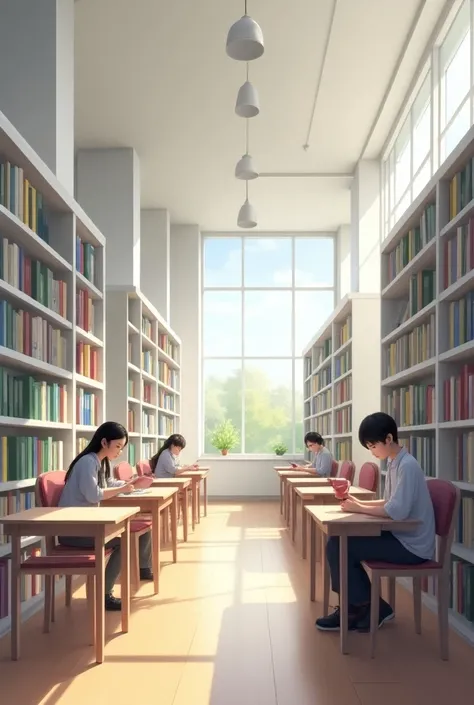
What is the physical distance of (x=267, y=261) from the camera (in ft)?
46.2

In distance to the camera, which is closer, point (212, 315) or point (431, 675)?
point (431, 675)

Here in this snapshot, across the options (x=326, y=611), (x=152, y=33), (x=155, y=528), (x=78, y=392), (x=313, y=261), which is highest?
(x=152, y=33)

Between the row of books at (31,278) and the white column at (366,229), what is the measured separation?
502 cm

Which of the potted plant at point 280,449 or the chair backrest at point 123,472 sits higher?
the chair backrest at point 123,472

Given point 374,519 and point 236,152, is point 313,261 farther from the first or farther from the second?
point 374,519

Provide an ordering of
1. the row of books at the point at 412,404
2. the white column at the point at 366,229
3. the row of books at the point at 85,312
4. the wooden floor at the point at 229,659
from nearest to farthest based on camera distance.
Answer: the wooden floor at the point at 229,659 → the row of books at the point at 412,404 → the row of books at the point at 85,312 → the white column at the point at 366,229

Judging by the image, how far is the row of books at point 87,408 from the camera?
607 cm

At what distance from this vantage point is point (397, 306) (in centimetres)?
646

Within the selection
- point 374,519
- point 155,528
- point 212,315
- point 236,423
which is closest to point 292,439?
point 236,423

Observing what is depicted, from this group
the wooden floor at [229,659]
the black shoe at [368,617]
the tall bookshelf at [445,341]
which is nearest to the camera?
the wooden floor at [229,659]

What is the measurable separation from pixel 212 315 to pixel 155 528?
365 inches

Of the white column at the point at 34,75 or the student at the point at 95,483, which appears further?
the white column at the point at 34,75

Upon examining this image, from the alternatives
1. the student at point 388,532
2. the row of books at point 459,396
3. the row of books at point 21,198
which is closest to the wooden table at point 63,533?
the student at point 388,532

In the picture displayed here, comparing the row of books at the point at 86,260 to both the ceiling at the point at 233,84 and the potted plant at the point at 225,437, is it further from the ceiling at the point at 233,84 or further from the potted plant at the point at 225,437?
the potted plant at the point at 225,437
